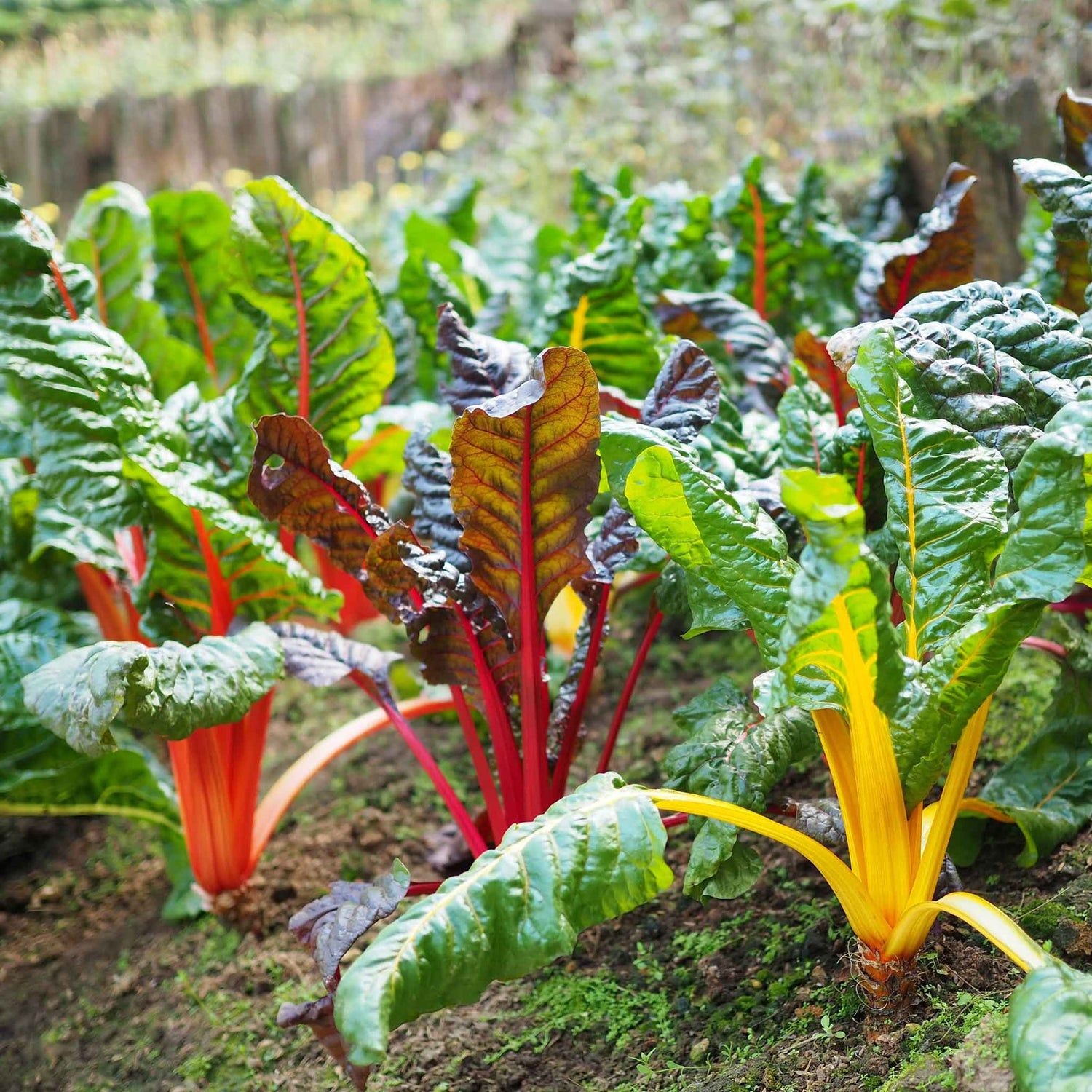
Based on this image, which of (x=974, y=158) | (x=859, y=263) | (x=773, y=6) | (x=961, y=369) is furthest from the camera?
(x=773, y=6)

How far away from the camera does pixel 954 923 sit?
1.29m

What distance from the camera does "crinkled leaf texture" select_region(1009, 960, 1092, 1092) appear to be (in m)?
0.84

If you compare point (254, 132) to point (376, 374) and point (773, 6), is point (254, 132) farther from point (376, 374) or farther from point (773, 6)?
point (376, 374)

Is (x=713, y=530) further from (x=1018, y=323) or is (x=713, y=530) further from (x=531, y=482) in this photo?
(x=1018, y=323)

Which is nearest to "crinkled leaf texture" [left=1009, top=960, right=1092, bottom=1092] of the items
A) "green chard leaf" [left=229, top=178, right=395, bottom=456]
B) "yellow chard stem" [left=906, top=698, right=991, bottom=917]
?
"yellow chard stem" [left=906, top=698, right=991, bottom=917]

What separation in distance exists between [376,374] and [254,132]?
6.77 meters

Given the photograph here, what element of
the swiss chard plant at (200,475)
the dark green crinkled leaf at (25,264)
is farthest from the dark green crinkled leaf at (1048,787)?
the dark green crinkled leaf at (25,264)

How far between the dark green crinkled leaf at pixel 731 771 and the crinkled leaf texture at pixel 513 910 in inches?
6.5

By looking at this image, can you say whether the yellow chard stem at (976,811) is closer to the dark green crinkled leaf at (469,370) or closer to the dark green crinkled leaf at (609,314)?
the dark green crinkled leaf at (469,370)

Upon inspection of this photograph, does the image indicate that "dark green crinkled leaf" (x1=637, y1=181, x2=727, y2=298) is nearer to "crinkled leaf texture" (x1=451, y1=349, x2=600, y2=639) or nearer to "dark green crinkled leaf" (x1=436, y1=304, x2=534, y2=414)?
"dark green crinkled leaf" (x1=436, y1=304, x2=534, y2=414)

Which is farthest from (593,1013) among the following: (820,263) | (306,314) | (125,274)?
(820,263)

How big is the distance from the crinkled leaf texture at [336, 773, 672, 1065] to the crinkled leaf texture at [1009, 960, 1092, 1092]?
0.34m

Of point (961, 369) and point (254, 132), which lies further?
point (254, 132)

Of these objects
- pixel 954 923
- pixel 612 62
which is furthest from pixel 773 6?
pixel 954 923
